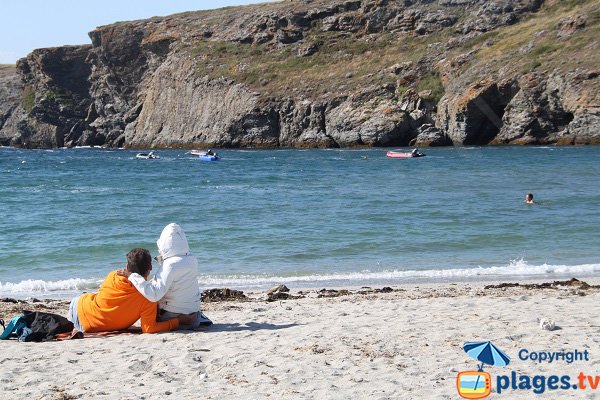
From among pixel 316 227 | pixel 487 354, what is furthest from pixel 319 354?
pixel 316 227

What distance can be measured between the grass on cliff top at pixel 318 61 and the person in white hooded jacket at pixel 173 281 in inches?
3038

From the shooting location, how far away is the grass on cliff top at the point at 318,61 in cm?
8894

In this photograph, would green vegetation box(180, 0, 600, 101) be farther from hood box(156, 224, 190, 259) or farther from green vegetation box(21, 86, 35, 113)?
hood box(156, 224, 190, 259)

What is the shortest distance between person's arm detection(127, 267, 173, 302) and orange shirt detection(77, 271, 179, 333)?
148mm

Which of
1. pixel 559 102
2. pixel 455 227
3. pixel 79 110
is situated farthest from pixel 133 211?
pixel 79 110

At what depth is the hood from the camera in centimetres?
880

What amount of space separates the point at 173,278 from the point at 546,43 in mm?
74921

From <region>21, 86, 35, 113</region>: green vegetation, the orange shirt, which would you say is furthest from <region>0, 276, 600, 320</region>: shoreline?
<region>21, 86, 35, 113</region>: green vegetation

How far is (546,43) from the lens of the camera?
77.4 metres

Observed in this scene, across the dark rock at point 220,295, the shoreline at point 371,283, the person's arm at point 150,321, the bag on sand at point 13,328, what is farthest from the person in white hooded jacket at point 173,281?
the shoreline at point 371,283

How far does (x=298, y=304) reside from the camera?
1122cm

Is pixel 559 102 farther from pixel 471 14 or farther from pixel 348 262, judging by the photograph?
pixel 348 262

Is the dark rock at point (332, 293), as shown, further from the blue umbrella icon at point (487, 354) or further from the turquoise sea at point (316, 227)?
the blue umbrella icon at point (487, 354)

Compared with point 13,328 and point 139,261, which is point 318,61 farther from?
point 13,328
